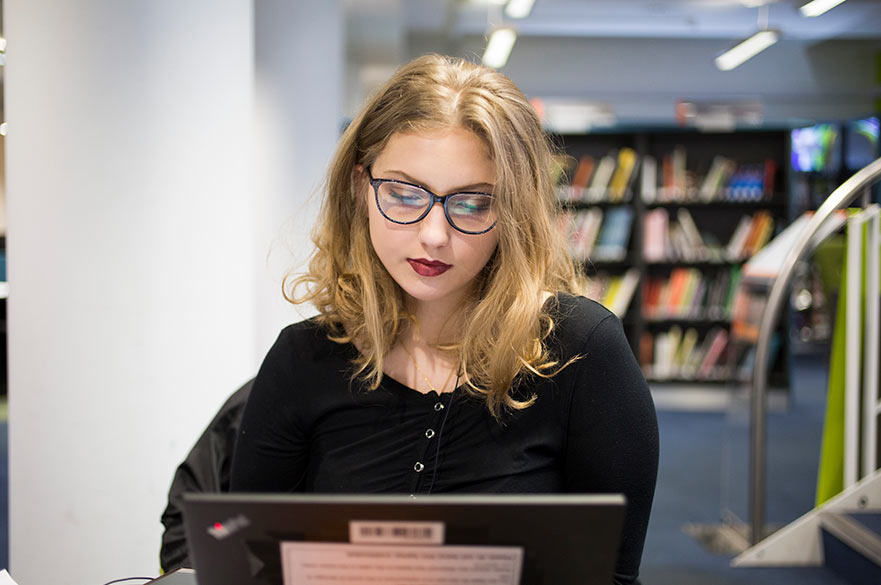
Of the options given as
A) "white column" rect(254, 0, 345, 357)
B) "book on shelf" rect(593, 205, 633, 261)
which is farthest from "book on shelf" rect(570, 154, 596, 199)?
"white column" rect(254, 0, 345, 357)

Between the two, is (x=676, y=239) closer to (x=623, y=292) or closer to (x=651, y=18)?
(x=623, y=292)

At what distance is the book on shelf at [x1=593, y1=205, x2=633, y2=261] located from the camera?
687 cm

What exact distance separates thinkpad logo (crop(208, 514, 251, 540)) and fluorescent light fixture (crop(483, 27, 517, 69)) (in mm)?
5593

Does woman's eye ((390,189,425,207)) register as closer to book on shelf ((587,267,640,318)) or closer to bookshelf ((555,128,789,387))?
bookshelf ((555,128,789,387))

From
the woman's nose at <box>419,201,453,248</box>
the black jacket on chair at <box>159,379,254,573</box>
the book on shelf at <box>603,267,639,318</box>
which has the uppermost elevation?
the woman's nose at <box>419,201,453,248</box>

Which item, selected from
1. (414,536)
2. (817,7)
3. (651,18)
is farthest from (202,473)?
(651,18)

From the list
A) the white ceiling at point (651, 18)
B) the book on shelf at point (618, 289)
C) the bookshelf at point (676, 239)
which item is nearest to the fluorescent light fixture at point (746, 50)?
the white ceiling at point (651, 18)

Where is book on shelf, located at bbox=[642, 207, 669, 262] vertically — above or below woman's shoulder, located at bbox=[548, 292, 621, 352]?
above

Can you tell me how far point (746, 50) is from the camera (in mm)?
7305

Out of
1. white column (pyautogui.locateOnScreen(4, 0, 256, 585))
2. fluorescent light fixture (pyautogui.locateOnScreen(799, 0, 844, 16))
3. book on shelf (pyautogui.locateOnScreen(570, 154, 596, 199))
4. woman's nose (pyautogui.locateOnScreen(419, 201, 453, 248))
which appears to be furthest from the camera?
book on shelf (pyautogui.locateOnScreen(570, 154, 596, 199))

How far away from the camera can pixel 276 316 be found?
13.8 ft

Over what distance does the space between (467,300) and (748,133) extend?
668 cm

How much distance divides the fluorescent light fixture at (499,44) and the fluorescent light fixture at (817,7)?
2.66 meters

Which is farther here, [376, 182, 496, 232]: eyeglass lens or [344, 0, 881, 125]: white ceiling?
[344, 0, 881, 125]: white ceiling
